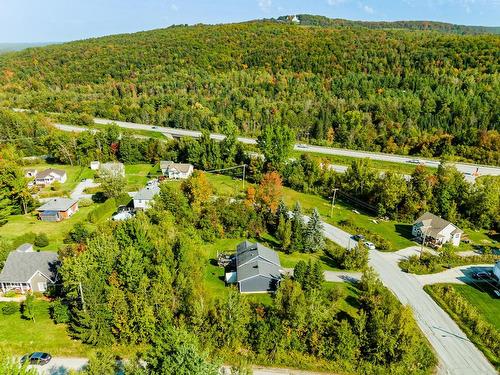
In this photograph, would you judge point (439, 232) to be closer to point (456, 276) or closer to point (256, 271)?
point (456, 276)

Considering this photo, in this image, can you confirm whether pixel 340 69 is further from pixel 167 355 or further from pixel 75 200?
pixel 167 355

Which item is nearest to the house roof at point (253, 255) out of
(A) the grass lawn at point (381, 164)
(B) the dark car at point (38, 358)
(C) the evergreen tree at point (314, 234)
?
(C) the evergreen tree at point (314, 234)

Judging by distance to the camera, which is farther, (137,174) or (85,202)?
(137,174)

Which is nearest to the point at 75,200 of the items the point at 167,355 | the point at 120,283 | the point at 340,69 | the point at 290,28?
the point at 120,283

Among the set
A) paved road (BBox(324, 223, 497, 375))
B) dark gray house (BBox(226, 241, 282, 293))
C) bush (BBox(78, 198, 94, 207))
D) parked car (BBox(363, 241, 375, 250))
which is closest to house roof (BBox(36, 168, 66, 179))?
bush (BBox(78, 198, 94, 207))

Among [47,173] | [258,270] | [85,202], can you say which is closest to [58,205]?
[85,202]

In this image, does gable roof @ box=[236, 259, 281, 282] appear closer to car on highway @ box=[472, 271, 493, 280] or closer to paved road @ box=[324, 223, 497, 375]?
paved road @ box=[324, 223, 497, 375]
